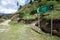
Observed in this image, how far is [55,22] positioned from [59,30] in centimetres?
95

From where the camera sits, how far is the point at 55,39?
10703 mm

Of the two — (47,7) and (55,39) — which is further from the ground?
(47,7)

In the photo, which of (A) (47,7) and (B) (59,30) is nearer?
(B) (59,30)

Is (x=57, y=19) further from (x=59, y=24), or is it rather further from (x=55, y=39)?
(x=55, y=39)

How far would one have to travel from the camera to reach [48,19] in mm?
13070

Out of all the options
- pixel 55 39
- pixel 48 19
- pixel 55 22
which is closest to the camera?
pixel 55 39

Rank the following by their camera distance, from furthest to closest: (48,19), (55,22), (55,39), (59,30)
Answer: (48,19) → (55,22) → (59,30) → (55,39)

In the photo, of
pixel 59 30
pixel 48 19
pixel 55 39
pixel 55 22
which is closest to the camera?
pixel 55 39

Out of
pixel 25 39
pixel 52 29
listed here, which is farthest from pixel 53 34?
pixel 25 39

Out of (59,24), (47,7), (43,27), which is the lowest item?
(43,27)

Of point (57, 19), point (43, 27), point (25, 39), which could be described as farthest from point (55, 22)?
point (25, 39)

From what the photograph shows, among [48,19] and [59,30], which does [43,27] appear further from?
[59,30]

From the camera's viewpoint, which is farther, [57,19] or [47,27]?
[47,27]

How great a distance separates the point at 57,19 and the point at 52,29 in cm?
73
